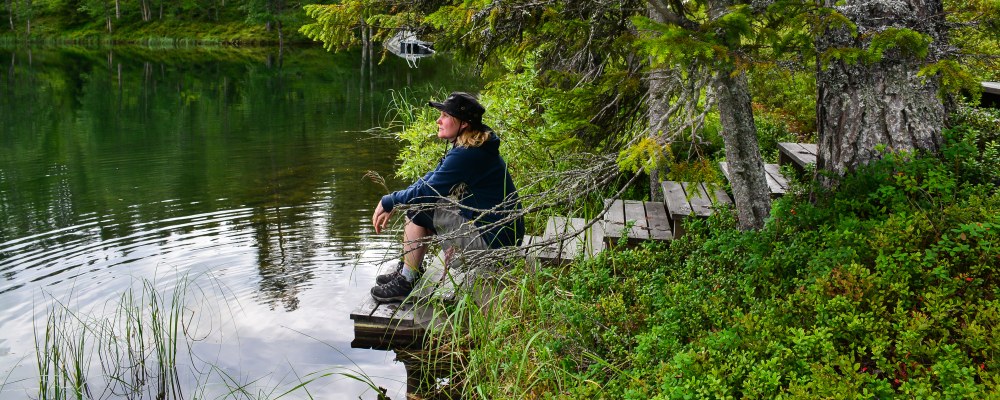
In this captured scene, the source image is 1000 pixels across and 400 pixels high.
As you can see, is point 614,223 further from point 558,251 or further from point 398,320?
point 398,320

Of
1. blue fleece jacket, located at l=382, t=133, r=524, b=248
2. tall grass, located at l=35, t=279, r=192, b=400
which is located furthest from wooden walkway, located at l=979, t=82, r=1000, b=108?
tall grass, located at l=35, t=279, r=192, b=400

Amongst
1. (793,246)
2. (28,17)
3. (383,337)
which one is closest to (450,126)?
(383,337)

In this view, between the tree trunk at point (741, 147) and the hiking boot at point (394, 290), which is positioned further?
the hiking boot at point (394, 290)

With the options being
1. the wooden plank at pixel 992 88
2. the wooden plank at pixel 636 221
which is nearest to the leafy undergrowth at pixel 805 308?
the wooden plank at pixel 636 221

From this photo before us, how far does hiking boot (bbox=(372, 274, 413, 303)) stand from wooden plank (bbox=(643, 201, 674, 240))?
173 cm

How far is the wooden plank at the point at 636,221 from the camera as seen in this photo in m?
5.11

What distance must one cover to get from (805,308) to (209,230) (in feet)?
22.9

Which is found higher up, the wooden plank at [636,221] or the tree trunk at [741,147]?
the tree trunk at [741,147]

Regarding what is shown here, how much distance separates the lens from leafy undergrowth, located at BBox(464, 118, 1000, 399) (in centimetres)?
299

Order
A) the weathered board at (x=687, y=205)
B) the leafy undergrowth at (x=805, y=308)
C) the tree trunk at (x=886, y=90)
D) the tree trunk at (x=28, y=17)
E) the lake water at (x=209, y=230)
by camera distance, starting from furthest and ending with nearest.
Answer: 1. the tree trunk at (x=28, y=17)
2. the lake water at (x=209, y=230)
3. the weathered board at (x=687, y=205)
4. the tree trunk at (x=886, y=90)
5. the leafy undergrowth at (x=805, y=308)

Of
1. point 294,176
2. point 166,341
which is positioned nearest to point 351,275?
point 166,341

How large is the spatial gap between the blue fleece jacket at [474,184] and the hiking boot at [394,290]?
2.13 ft

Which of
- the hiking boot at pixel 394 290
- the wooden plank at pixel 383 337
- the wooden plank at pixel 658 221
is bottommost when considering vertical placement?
the wooden plank at pixel 383 337

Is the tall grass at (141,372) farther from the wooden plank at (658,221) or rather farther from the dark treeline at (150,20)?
the dark treeline at (150,20)
